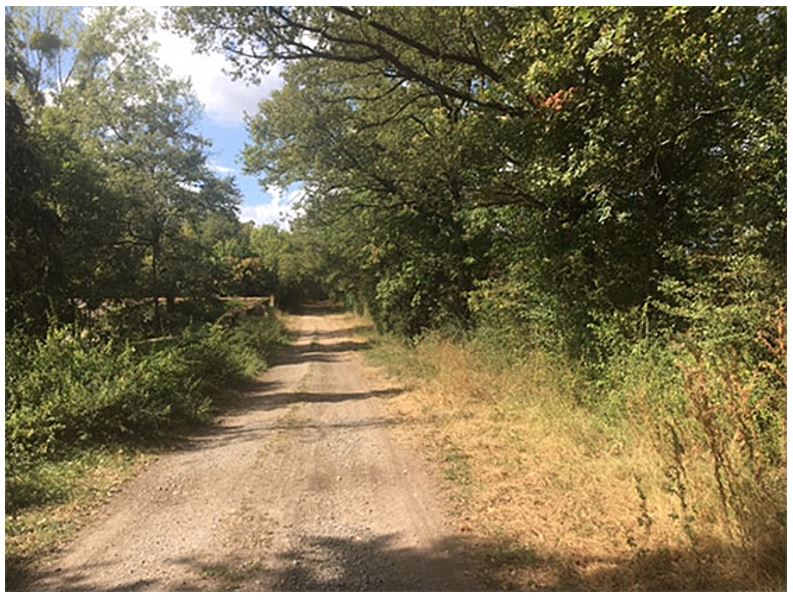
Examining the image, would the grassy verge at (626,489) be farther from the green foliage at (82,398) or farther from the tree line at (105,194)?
the tree line at (105,194)

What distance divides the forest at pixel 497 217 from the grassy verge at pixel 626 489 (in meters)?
0.03

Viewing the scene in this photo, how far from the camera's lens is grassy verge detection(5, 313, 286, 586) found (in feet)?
14.3

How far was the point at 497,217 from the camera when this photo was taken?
33.8 ft

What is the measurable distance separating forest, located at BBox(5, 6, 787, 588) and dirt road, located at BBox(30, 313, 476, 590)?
1.13m

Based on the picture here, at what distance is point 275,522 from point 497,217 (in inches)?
301

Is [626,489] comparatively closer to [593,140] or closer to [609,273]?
[609,273]

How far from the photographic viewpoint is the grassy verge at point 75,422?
436 centimetres

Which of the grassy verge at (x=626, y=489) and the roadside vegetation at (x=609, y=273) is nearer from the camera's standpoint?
the grassy verge at (x=626, y=489)

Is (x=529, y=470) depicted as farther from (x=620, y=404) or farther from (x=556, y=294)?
(x=556, y=294)

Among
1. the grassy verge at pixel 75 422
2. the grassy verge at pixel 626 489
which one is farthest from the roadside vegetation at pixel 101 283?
the grassy verge at pixel 626 489

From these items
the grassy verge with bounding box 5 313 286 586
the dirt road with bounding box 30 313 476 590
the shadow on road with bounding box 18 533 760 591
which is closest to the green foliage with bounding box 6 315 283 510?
the grassy verge with bounding box 5 313 286 586

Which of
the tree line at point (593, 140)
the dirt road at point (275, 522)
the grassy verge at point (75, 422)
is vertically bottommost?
the dirt road at point (275, 522)

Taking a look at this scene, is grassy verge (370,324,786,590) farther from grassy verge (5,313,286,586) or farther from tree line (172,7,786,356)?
grassy verge (5,313,286,586)

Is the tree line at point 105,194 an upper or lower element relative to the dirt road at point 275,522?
upper
